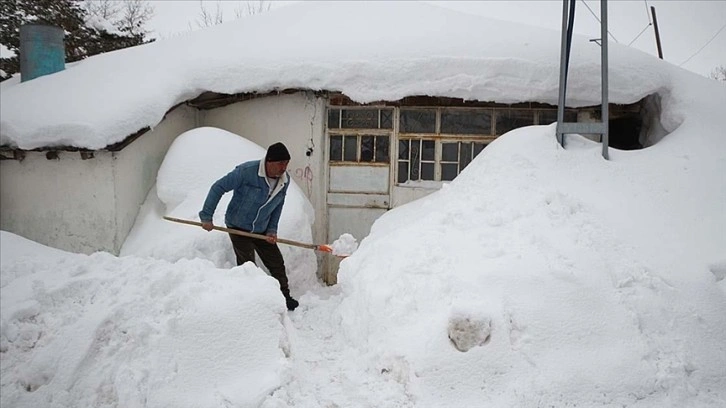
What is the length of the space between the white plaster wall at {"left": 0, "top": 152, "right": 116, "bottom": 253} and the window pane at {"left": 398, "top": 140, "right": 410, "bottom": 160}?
4054 millimetres

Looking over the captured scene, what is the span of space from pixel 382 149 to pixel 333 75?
1.35 meters

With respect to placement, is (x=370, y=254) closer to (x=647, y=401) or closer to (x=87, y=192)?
(x=647, y=401)

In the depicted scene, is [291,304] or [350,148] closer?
[291,304]

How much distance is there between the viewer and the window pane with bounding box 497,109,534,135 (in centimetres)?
652

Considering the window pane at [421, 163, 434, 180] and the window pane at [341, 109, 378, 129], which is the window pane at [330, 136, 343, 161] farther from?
the window pane at [421, 163, 434, 180]

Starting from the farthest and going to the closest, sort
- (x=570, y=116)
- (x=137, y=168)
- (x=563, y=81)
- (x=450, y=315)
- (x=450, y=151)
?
(x=450, y=151) → (x=570, y=116) → (x=137, y=168) → (x=563, y=81) → (x=450, y=315)

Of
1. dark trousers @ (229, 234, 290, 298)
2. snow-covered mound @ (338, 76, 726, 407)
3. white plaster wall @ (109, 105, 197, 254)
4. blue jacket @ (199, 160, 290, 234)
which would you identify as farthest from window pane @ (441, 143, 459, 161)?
white plaster wall @ (109, 105, 197, 254)

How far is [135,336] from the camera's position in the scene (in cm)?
278

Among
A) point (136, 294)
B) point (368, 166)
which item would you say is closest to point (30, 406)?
point (136, 294)

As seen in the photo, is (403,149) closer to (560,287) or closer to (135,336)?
(560,287)

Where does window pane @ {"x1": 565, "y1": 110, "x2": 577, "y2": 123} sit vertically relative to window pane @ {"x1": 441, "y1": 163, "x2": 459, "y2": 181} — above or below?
above

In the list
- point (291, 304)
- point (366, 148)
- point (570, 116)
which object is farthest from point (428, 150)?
point (291, 304)

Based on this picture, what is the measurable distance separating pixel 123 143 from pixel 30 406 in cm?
394

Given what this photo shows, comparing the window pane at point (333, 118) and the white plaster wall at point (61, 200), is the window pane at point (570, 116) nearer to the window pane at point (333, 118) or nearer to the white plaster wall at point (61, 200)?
the window pane at point (333, 118)
